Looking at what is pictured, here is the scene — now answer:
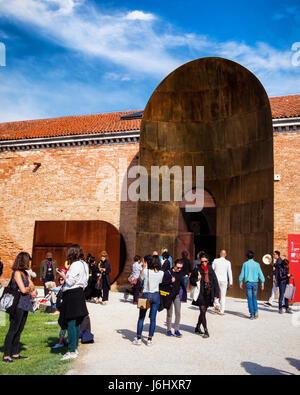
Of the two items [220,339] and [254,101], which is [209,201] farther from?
[220,339]

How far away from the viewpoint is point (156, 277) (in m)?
7.27

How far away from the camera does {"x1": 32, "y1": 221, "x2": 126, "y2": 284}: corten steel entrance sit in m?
Answer: 18.9

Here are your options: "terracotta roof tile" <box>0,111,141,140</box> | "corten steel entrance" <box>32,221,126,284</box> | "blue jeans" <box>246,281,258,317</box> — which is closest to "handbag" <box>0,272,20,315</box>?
"blue jeans" <box>246,281,258,317</box>

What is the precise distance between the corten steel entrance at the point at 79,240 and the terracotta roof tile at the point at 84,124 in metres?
Result: 5.21

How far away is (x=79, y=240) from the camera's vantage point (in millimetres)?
19359

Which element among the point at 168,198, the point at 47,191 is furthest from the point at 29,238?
the point at 168,198

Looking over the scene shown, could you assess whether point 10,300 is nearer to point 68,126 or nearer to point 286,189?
point 286,189

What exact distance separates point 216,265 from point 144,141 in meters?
8.10

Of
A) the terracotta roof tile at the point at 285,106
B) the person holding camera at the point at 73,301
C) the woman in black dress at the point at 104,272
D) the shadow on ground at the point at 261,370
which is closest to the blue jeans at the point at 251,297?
the shadow on ground at the point at 261,370

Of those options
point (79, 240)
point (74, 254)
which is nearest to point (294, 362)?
point (74, 254)

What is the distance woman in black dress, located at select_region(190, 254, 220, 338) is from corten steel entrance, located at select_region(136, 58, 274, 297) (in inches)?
276

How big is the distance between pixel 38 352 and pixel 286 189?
536 inches

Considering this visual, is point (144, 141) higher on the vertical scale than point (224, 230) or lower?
higher

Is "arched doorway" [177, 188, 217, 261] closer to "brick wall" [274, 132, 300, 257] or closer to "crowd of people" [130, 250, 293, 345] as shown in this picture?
"brick wall" [274, 132, 300, 257]
